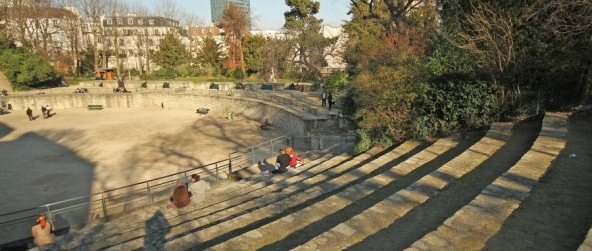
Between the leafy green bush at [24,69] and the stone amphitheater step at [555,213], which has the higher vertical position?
the leafy green bush at [24,69]

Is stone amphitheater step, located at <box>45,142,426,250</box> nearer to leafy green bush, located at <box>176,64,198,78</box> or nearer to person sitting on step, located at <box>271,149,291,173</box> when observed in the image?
person sitting on step, located at <box>271,149,291,173</box>

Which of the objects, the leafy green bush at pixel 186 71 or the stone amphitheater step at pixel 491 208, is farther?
the leafy green bush at pixel 186 71

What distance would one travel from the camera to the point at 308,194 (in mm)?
8742

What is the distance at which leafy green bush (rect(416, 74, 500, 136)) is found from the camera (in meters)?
12.2

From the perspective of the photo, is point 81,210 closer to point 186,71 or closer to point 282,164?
point 282,164

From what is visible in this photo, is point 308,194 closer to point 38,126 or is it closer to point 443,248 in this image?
point 443,248

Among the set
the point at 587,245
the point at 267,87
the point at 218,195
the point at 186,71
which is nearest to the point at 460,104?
the point at 587,245

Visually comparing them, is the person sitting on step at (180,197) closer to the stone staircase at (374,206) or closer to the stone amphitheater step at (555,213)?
the stone staircase at (374,206)

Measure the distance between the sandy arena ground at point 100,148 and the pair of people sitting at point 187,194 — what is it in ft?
19.8

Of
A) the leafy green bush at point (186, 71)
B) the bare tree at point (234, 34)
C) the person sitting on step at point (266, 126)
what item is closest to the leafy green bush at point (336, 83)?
the person sitting on step at point (266, 126)

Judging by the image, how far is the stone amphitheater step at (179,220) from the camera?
8.02 metres

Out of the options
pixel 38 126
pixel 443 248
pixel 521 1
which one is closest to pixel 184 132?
pixel 38 126

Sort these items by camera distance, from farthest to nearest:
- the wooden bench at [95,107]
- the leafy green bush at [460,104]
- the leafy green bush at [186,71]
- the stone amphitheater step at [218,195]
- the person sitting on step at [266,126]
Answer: the leafy green bush at [186,71], the wooden bench at [95,107], the person sitting on step at [266,126], the leafy green bush at [460,104], the stone amphitheater step at [218,195]

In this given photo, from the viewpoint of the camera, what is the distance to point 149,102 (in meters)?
37.0
